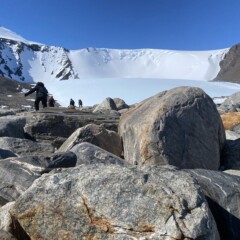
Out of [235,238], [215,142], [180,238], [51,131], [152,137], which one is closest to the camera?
[180,238]

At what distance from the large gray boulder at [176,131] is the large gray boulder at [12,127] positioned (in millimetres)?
2533

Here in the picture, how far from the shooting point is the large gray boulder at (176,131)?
7.07 meters

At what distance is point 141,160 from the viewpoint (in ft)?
23.7

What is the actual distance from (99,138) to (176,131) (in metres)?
1.57

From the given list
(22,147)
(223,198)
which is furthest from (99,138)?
(223,198)

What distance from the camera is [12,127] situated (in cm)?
948

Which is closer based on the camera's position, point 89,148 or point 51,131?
point 89,148

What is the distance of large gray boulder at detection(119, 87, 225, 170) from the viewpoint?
7.07 meters

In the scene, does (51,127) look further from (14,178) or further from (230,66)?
(230,66)

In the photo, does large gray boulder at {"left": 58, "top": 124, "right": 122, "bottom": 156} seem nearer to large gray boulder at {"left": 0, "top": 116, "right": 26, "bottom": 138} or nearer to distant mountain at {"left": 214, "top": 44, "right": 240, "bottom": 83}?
large gray boulder at {"left": 0, "top": 116, "right": 26, "bottom": 138}

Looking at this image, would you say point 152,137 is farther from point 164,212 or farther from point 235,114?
point 235,114

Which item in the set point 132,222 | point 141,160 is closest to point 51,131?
point 141,160

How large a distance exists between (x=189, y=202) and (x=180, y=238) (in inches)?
12.7

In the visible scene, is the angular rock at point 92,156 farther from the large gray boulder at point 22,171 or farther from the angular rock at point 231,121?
the angular rock at point 231,121
